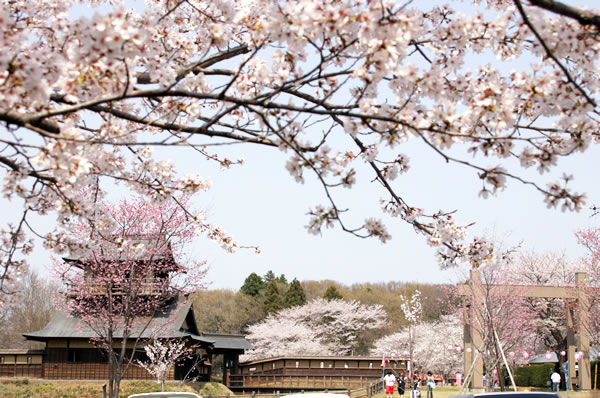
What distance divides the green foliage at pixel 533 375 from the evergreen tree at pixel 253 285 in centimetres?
3203

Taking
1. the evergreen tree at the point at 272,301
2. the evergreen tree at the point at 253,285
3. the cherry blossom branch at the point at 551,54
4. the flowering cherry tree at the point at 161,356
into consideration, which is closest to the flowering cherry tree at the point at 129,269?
the flowering cherry tree at the point at 161,356

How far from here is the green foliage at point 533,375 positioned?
111ft

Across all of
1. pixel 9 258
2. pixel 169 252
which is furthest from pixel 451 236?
pixel 169 252

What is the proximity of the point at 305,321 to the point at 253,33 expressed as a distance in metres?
47.2

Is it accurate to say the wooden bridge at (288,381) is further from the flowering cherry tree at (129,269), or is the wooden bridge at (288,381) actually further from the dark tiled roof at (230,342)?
the flowering cherry tree at (129,269)

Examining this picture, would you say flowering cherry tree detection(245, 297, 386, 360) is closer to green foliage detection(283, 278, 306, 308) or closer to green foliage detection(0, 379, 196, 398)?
green foliage detection(283, 278, 306, 308)

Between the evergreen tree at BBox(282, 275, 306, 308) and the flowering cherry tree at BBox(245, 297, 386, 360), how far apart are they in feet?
8.43

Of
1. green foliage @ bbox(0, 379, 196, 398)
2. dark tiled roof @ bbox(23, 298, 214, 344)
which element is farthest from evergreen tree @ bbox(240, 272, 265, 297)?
green foliage @ bbox(0, 379, 196, 398)


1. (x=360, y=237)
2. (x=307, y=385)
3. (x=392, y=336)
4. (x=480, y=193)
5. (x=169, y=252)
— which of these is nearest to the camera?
(x=480, y=193)

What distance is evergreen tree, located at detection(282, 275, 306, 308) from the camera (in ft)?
176

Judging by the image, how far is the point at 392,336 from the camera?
1832 inches

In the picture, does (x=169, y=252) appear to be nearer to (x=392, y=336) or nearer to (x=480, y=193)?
(x=480, y=193)

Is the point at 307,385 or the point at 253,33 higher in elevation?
the point at 253,33

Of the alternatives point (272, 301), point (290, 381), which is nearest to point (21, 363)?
point (290, 381)
